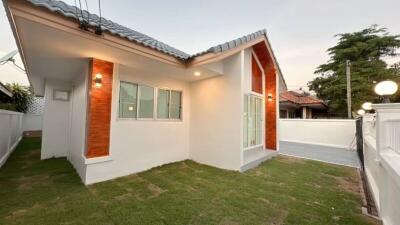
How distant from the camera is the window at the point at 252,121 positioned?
22.9 ft

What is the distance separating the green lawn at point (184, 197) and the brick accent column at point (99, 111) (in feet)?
3.21

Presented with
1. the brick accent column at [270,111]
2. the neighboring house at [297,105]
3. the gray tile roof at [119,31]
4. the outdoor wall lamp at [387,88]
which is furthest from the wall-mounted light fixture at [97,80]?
the neighboring house at [297,105]

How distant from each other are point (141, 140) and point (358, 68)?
22441mm

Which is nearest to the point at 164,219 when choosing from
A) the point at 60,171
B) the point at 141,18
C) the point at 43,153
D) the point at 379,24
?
the point at 60,171

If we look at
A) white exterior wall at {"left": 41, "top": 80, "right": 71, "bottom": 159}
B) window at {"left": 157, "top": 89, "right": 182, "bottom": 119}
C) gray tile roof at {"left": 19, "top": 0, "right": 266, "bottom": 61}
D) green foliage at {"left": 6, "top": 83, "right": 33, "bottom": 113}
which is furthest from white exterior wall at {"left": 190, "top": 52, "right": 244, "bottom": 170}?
green foliage at {"left": 6, "top": 83, "right": 33, "bottom": 113}

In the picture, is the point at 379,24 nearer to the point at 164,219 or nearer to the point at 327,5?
the point at 327,5

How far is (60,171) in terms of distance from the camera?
5.83 metres

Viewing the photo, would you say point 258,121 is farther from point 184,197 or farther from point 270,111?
point 184,197

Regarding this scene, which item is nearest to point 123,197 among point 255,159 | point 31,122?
point 255,159

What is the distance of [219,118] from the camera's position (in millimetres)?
6594

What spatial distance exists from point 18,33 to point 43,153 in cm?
635

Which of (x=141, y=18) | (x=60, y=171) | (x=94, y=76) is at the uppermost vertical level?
(x=141, y=18)

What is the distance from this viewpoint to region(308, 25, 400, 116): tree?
17.0 m

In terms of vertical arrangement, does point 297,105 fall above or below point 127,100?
above
